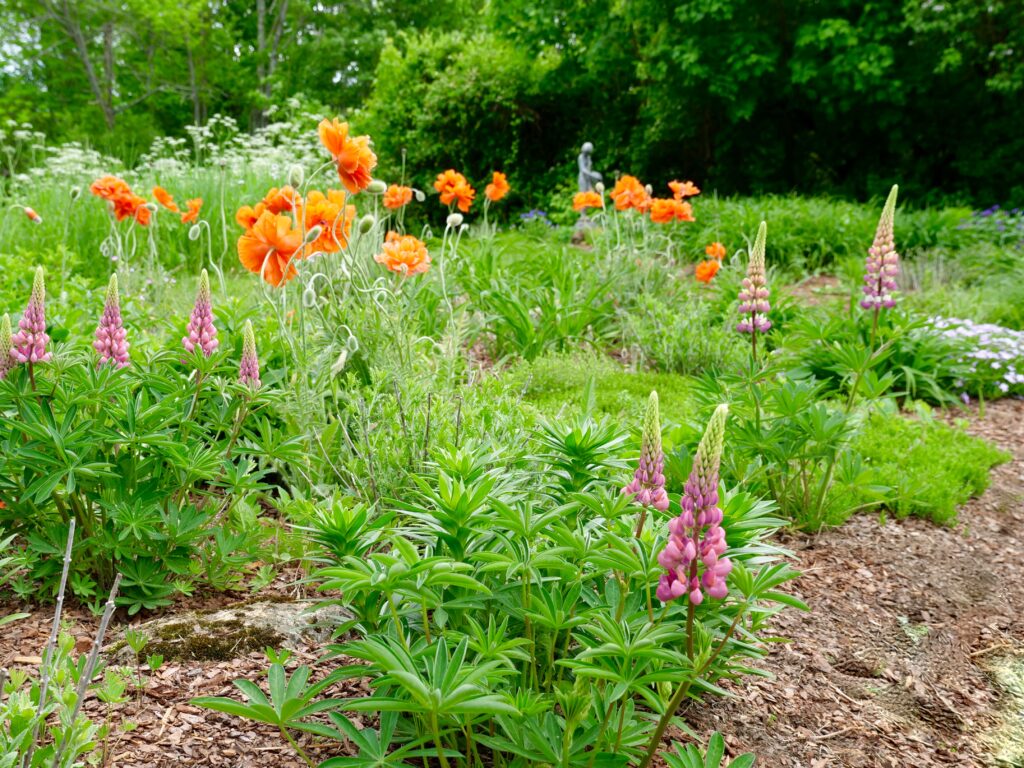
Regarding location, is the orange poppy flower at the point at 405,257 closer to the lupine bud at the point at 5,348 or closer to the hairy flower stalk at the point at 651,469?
the lupine bud at the point at 5,348

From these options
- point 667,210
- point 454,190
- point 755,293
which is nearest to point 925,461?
point 755,293

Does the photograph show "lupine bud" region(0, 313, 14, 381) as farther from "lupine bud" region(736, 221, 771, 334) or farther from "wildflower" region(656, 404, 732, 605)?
"lupine bud" region(736, 221, 771, 334)

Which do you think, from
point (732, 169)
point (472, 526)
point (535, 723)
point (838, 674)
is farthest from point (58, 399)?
point (732, 169)

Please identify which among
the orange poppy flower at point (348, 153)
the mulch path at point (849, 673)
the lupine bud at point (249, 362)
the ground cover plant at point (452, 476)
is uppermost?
the orange poppy flower at point (348, 153)

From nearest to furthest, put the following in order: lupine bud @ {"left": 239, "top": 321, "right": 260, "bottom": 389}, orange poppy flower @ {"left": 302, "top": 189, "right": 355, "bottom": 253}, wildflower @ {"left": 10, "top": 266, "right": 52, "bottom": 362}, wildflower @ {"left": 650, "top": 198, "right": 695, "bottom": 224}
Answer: wildflower @ {"left": 10, "top": 266, "right": 52, "bottom": 362}, lupine bud @ {"left": 239, "top": 321, "right": 260, "bottom": 389}, orange poppy flower @ {"left": 302, "top": 189, "right": 355, "bottom": 253}, wildflower @ {"left": 650, "top": 198, "right": 695, "bottom": 224}

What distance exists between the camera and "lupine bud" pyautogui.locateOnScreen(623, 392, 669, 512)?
135cm

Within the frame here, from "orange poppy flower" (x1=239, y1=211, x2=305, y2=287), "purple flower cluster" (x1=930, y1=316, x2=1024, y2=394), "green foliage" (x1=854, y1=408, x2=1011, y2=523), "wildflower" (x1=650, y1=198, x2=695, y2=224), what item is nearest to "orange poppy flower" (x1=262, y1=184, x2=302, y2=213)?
"orange poppy flower" (x1=239, y1=211, x2=305, y2=287)

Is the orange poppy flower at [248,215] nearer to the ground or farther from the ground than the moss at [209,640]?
farther from the ground

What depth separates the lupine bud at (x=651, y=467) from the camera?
1.35 meters

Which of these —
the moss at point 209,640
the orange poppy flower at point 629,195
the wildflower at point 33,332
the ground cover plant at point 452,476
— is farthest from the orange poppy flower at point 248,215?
the orange poppy flower at point 629,195

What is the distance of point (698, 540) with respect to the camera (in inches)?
50.3

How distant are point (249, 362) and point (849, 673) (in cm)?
178

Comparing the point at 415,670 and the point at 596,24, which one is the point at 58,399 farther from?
the point at 596,24

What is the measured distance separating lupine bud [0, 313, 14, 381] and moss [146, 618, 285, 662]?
2.34 feet
